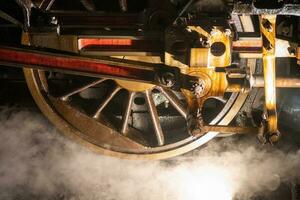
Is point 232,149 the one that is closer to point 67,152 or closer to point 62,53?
point 67,152

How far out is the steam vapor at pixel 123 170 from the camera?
518 centimetres

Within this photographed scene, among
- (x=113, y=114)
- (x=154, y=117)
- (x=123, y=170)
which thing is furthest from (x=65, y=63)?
(x=123, y=170)

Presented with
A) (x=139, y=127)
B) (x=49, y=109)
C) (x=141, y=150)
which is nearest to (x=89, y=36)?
(x=49, y=109)

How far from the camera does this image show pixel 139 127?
505cm

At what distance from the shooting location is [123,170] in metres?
5.29

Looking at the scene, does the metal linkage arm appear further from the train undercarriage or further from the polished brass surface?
the polished brass surface

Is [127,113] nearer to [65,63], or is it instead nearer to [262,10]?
[65,63]

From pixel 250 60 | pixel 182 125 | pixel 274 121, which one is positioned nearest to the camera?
pixel 274 121

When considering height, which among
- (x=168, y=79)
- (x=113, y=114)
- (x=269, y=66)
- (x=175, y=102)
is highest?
(x=269, y=66)

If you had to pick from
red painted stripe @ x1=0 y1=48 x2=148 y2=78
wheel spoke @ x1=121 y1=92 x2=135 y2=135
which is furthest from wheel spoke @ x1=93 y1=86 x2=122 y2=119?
red painted stripe @ x1=0 y1=48 x2=148 y2=78

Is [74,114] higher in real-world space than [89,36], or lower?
lower

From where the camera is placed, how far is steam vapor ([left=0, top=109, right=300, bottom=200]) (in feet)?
17.0

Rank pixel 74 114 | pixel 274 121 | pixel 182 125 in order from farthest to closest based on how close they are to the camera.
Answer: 1. pixel 182 125
2. pixel 74 114
3. pixel 274 121

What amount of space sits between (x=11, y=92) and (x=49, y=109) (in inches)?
42.3
